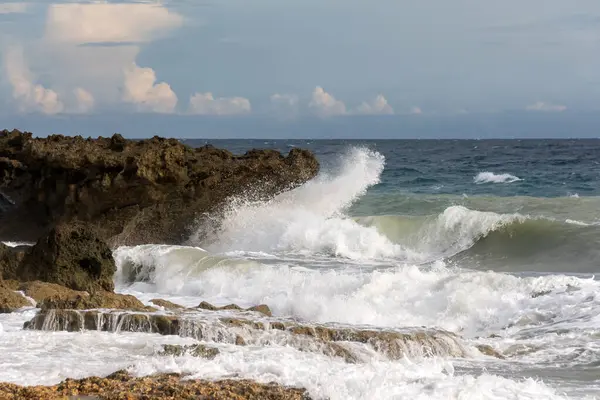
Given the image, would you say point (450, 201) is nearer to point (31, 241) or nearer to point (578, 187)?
point (578, 187)

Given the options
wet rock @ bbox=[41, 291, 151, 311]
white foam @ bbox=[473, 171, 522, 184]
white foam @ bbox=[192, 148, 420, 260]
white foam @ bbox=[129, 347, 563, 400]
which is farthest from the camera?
white foam @ bbox=[473, 171, 522, 184]

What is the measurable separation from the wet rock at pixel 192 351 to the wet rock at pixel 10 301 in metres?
3.02

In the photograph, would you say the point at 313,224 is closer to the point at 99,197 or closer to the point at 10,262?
the point at 99,197

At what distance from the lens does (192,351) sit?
789cm

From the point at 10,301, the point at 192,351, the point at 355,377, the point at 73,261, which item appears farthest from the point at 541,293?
the point at 10,301

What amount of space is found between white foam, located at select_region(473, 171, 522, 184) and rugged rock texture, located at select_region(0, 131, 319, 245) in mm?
20153

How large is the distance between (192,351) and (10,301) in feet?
11.2

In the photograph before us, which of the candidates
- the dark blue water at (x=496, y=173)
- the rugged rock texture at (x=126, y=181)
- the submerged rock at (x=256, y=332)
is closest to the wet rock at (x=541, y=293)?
the submerged rock at (x=256, y=332)

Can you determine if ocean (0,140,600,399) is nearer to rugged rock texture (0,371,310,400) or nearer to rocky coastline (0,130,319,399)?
rugged rock texture (0,371,310,400)

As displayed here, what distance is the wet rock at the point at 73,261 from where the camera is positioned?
1167cm

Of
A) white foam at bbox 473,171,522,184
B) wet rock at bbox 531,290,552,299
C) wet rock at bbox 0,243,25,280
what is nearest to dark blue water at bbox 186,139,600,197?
white foam at bbox 473,171,522,184

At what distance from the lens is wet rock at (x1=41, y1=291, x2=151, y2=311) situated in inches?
373

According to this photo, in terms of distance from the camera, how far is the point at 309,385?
695 centimetres

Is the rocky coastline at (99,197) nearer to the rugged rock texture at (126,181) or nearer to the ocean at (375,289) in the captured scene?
the rugged rock texture at (126,181)
